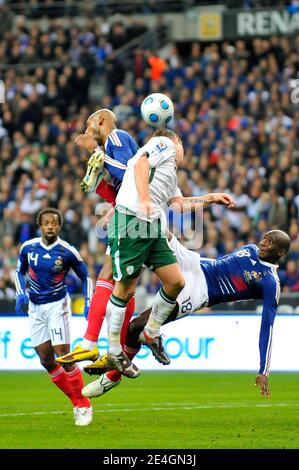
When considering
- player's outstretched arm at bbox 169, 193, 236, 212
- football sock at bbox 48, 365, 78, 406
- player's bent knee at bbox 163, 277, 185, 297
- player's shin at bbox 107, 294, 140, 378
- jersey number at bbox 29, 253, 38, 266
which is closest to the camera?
player's shin at bbox 107, 294, 140, 378

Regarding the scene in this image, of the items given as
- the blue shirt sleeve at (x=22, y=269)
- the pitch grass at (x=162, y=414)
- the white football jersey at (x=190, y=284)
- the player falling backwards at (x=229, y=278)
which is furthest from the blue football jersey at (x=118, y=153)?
the pitch grass at (x=162, y=414)

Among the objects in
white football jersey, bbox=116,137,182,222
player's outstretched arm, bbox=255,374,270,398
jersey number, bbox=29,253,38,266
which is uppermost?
white football jersey, bbox=116,137,182,222

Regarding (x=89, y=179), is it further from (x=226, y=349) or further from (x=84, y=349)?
(x=226, y=349)

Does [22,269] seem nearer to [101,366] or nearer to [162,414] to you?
[162,414]

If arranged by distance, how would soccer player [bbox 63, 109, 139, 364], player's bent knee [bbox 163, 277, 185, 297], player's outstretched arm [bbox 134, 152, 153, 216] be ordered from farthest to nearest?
soccer player [bbox 63, 109, 139, 364]
player's bent knee [bbox 163, 277, 185, 297]
player's outstretched arm [bbox 134, 152, 153, 216]

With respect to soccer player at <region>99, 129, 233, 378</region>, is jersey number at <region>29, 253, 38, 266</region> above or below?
below

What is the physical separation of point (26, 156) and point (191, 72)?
4.27m

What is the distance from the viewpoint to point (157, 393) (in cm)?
1672

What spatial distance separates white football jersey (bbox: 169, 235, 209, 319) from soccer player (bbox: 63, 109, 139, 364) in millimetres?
647

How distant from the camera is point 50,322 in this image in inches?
534

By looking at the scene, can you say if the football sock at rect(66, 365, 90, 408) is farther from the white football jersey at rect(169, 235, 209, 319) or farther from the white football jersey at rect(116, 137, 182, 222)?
the white football jersey at rect(116, 137, 182, 222)

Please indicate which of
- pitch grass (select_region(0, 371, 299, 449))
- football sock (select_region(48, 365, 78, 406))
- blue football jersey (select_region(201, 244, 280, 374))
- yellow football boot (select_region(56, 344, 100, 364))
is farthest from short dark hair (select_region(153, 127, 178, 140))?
football sock (select_region(48, 365, 78, 406))

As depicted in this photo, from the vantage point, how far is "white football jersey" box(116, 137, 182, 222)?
11.5m
